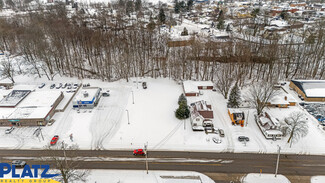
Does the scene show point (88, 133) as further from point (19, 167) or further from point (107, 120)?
point (19, 167)

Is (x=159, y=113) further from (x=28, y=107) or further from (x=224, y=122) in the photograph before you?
(x=28, y=107)

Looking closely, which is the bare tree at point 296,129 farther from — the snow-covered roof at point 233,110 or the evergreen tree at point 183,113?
the evergreen tree at point 183,113

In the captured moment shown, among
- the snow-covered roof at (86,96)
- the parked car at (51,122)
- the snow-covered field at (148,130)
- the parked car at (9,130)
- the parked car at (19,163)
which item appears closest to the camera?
the parked car at (19,163)

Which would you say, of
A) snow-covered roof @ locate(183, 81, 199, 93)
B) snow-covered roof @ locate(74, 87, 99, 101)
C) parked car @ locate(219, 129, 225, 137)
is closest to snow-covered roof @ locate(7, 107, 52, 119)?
snow-covered roof @ locate(74, 87, 99, 101)

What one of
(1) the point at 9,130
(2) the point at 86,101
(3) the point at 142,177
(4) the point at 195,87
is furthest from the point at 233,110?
(1) the point at 9,130

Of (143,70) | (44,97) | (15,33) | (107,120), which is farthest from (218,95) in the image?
(15,33)

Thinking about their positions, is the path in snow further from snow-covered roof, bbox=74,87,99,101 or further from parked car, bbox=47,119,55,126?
parked car, bbox=47,119,55,126

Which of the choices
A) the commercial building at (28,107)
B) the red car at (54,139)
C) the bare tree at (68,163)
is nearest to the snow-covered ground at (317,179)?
the bare tree at (68,163)
